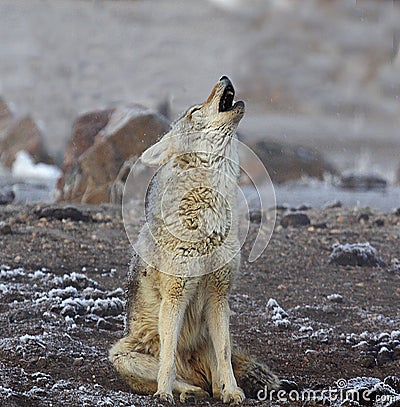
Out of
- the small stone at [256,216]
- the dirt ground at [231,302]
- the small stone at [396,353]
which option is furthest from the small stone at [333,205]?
the small stone at [396,353]

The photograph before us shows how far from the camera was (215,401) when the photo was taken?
3.14m

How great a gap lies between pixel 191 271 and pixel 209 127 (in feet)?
2.51

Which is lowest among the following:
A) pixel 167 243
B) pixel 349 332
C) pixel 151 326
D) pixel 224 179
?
pixel 349 332

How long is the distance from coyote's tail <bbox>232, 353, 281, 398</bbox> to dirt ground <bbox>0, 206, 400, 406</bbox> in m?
0.17

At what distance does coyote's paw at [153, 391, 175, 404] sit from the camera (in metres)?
3.03

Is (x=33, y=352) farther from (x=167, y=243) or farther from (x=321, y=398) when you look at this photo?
(x=321, y=398)

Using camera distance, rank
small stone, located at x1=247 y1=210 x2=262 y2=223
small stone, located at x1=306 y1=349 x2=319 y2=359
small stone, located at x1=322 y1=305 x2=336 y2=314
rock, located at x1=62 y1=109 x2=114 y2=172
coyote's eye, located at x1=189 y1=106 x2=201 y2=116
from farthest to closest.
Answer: rock, located at x1=62 y1=109 x2=114 y2=172
small stone, located at x1=247 y1=210 x2=262 y2=223
small stone, located at x1=322 y1=305 x2=336 y2=314
small stone, located at x1=306 y1=349 x2=319 y2=359
coyote's eye, located at x1=189 y1=106 x2=201 y2=116

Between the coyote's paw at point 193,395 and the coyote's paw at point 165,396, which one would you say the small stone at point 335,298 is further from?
the coyote's paw at point 165,396

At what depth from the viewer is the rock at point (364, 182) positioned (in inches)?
304

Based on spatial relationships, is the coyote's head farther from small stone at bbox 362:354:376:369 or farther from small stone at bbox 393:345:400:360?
small stone at bbox 393:345:400:360

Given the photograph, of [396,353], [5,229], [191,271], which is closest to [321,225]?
[396,353]

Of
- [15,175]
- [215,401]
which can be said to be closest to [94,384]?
[215,401]

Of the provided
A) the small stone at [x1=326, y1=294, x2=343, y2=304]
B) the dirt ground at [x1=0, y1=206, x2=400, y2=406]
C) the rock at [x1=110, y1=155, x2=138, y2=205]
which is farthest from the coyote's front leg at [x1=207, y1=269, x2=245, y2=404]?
the rock at [x1=110, y1=155, x2=138, y2=205]

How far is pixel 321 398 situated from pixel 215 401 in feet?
1.97
